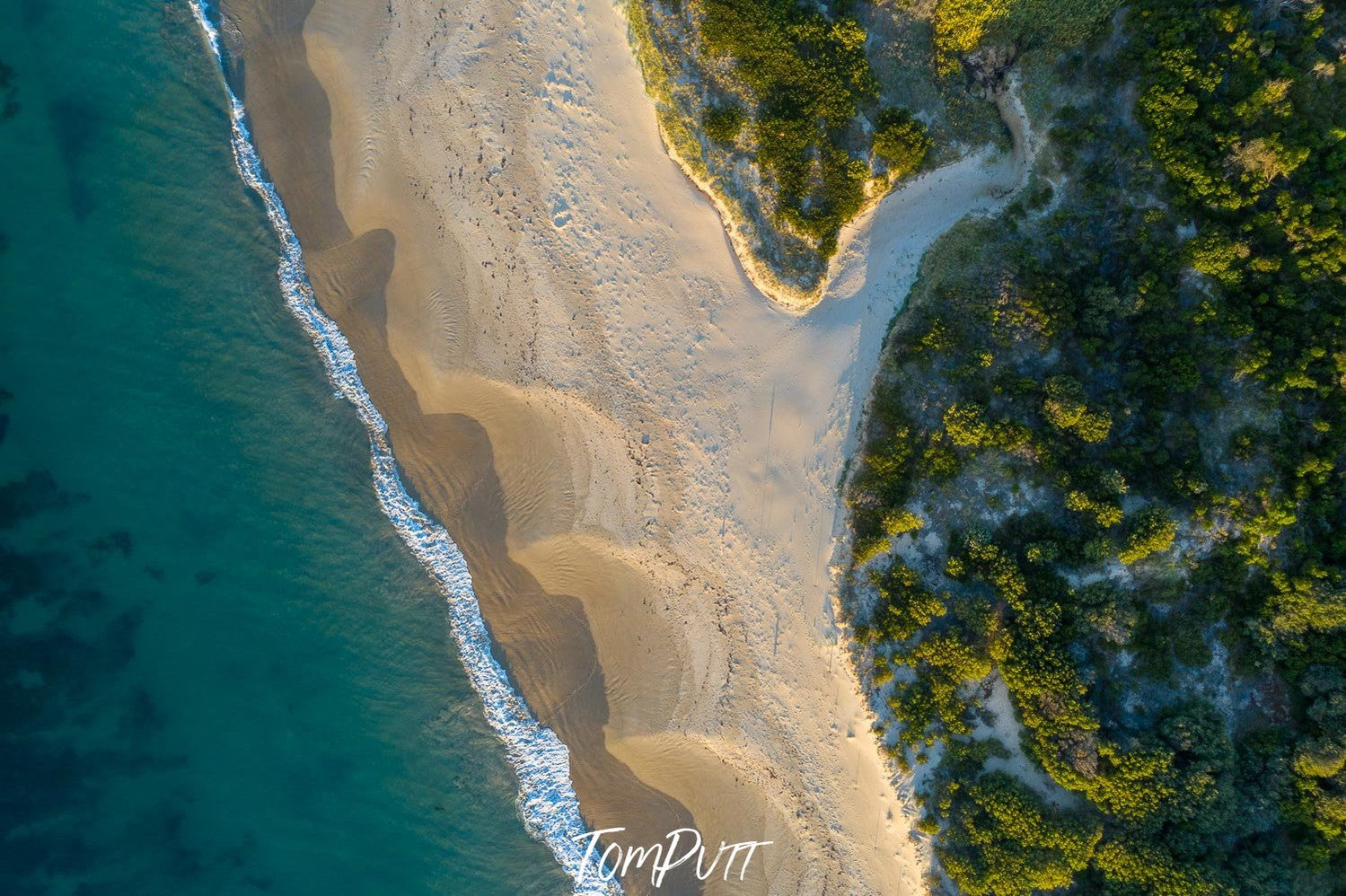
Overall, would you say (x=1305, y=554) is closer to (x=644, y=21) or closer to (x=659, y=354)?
(x=659, y=354)

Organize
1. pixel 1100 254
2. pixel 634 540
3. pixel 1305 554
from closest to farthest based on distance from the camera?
pixel 1305 554, pixel 1100 254, pixel 634 540

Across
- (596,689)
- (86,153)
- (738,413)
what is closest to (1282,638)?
(738,413)

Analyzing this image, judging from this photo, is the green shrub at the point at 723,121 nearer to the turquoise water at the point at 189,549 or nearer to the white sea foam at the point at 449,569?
the white sea foam at the point at 449,569
